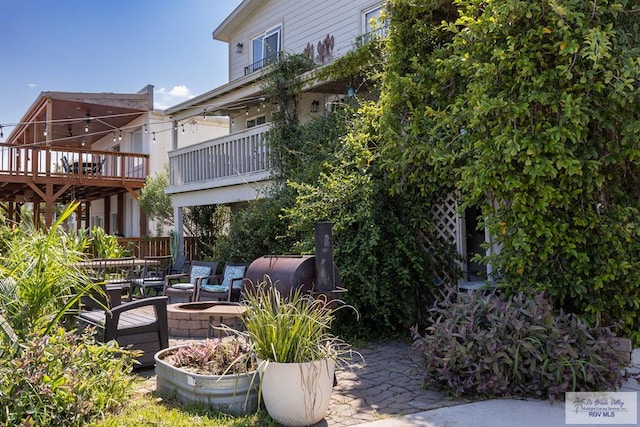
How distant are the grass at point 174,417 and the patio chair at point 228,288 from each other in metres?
4.18

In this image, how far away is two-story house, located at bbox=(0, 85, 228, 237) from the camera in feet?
58.3

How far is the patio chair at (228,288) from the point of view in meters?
8.58

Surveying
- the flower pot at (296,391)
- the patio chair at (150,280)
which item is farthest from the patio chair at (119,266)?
the flower pot at (296,391)

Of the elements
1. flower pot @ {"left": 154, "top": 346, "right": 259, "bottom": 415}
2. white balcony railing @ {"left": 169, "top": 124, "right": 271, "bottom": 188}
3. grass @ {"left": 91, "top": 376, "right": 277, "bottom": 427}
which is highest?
white balcony railing @ {"left": 169, "top": 124, "right": 271, "bottom": 188}

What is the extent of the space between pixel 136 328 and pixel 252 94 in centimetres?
808

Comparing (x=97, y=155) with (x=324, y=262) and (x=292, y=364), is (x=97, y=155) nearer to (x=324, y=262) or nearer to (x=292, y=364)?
(x=324, y=262)

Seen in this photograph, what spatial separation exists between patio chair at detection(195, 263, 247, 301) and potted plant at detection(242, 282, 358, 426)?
14.7ft

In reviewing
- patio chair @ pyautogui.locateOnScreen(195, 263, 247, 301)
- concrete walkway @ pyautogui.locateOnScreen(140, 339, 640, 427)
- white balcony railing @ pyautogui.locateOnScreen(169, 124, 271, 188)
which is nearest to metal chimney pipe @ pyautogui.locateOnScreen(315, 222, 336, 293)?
concrete walkway @ pyautogui.locateOnScreen(140, 339, 640, 427)

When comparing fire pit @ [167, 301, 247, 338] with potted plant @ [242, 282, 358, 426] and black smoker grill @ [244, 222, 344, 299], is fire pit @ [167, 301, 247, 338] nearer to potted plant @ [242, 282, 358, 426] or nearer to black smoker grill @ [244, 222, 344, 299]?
black smoker grill @ [244, 222, 344, 299]

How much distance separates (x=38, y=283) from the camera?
418cm

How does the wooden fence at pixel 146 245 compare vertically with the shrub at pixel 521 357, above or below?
above

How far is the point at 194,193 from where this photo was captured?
1380cm

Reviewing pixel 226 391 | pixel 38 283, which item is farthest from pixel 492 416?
pixel 38 283
